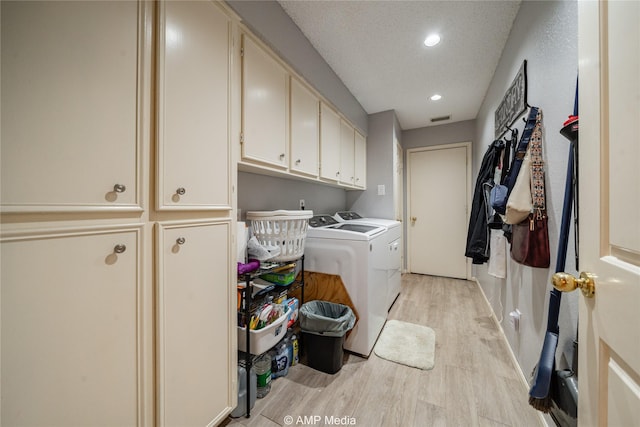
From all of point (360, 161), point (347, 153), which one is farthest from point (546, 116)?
point (360, 161)

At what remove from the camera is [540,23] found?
1.25 m

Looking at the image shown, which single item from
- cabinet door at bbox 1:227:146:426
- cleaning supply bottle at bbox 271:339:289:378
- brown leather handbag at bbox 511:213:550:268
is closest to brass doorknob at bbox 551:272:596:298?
brown leather handbag at bbox 511:213:550:268

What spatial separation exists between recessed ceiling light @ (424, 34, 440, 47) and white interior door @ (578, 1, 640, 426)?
1.43 m

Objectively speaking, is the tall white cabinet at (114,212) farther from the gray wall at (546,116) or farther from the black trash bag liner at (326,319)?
the gray wall at (546,116)

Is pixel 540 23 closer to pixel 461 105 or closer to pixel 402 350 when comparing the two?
pixel 461 105

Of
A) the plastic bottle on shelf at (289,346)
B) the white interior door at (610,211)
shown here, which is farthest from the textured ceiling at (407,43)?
the plastic bottle on shelf at (289,346)

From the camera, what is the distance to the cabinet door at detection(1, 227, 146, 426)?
1.87 feet

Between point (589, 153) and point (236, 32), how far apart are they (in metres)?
1.46

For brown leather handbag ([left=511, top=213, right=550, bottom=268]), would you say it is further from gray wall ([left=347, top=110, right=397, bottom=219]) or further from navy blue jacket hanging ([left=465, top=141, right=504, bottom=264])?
gray wall ([left=347, top=110, right=397, bottom=219])

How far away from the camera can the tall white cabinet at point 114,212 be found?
1.89ft

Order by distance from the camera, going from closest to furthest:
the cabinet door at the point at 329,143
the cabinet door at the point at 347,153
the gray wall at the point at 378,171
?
the cabinet door at the point at 329,143 → the cabinet door at the point at 347,153 → the gray wall at the point at 378,171

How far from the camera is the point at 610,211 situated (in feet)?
1.63

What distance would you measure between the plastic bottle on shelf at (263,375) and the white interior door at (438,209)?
3065mm

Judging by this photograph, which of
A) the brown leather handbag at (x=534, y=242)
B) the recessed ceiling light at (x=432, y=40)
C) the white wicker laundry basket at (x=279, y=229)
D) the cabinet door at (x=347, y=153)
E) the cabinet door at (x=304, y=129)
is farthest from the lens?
the cabinet door at (x=347, y=153)
